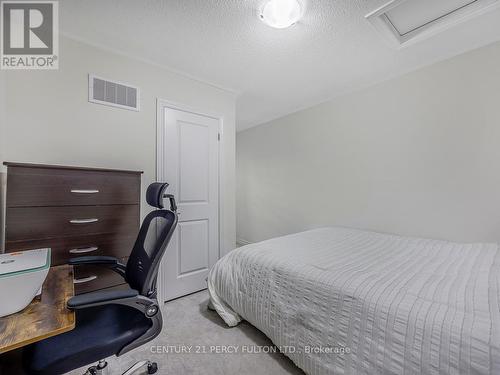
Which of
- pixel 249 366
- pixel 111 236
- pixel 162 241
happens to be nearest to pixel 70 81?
pixel 111 236

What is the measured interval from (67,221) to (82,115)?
95cm

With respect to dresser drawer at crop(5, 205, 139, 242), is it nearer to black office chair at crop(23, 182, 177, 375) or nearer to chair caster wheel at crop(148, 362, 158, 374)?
black office chair at crop(23, 182, 177, 375)

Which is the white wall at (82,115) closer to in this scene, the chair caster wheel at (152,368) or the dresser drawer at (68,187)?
the dresser drawer at (68,187)

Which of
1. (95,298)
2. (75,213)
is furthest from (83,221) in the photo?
(95,298)

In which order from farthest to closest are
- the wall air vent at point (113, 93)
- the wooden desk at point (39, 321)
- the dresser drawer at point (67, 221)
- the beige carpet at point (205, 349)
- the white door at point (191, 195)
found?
1. the white door at point (191, 195)
2. the wall air vent at point (113, 93)
3. the beige carpet at point (205, 349)
4. the dresser drawer at point (67, 221)
5. the wooden desk at point (39, 321)

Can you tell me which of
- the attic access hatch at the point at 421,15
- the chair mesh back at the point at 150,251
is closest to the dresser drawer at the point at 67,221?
the chair mesh back at the point at 150,251

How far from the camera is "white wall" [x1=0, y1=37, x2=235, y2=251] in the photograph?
1644 mm

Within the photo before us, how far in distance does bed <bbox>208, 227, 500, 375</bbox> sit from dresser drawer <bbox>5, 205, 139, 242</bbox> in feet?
3.00

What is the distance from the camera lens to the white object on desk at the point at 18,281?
2.50 ft

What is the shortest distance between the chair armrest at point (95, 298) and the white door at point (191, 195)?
1.37 meters

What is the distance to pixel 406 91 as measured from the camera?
245 cm

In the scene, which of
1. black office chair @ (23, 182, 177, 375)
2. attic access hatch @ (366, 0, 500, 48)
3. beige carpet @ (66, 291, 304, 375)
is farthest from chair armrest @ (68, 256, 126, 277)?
attic access hatch @ (366, 0, 500, 48)

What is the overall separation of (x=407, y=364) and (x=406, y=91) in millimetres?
2594

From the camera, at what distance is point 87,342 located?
97cm
